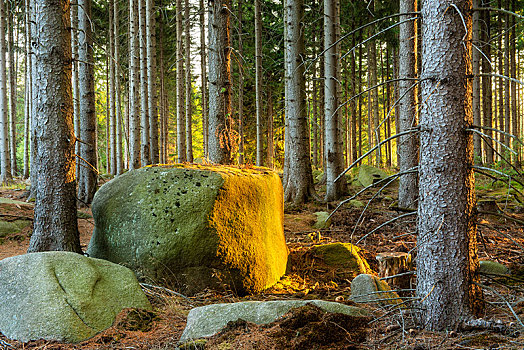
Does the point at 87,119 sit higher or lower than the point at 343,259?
higher

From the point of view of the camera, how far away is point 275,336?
298cm

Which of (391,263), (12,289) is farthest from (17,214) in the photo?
(391,263)

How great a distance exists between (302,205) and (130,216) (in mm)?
5873

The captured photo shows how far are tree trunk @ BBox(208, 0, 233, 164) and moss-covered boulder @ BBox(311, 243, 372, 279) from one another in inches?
99.0

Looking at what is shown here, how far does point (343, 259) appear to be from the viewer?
614 cm

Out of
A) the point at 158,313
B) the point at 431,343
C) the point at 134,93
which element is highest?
the point at 134,93

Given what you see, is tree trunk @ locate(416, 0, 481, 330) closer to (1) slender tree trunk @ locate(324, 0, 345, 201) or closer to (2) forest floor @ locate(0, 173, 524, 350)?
(2) forest floor @ locate(0, 173, 524, 350)

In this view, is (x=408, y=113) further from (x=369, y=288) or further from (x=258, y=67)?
(x=258, y=67)

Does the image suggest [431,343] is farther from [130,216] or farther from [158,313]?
[130,216]

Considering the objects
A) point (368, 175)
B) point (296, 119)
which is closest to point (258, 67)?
point (296, 119)

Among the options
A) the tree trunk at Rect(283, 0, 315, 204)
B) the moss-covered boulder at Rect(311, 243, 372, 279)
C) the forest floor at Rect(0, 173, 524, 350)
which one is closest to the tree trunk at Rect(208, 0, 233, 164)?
the forest floor at Rect(0, 173, 524, 350)

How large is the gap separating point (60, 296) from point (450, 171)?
11.8ft

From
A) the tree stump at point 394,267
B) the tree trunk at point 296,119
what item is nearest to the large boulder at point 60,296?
the tree stump at point 394,267

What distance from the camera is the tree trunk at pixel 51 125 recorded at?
480 centimetres
